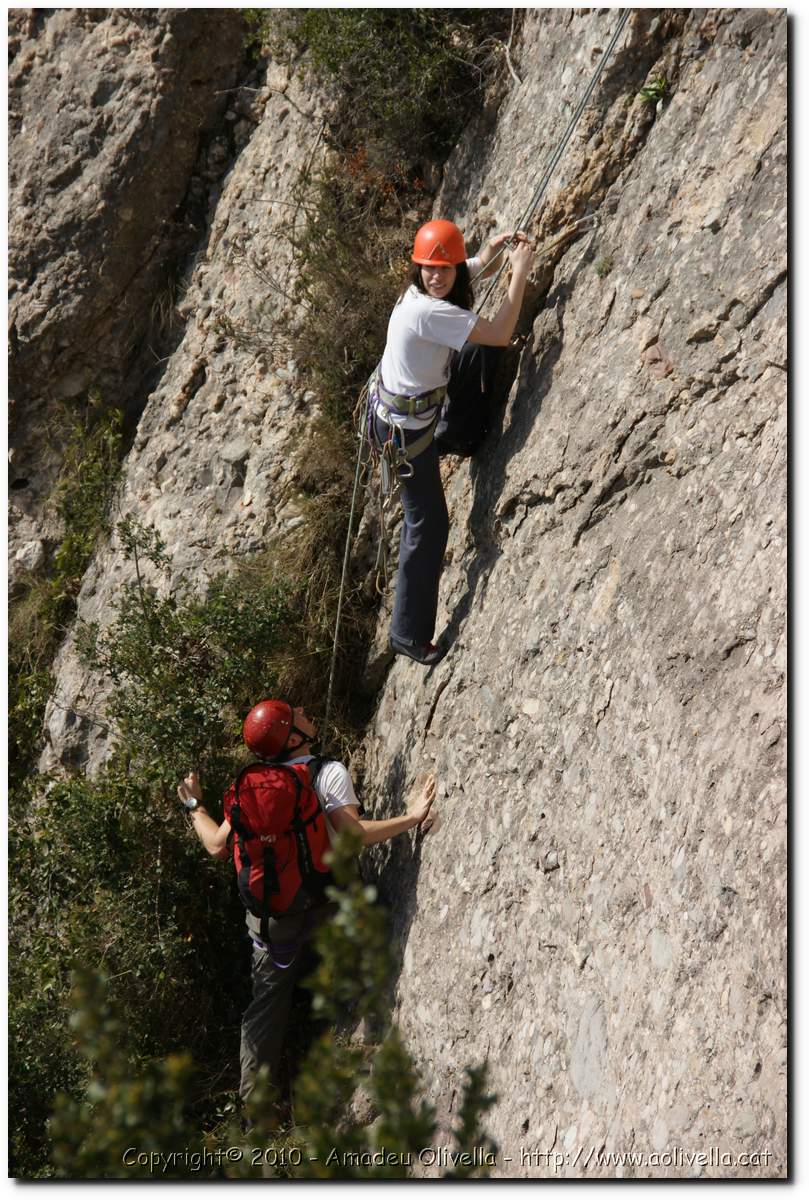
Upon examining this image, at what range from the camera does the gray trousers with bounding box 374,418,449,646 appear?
5793 millimetres

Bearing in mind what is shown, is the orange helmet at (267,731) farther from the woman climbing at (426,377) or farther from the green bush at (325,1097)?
the green bush at (325,1097)

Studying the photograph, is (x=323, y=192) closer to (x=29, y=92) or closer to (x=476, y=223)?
(x=476, y=223)

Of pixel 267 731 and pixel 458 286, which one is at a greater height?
pixel 458 286

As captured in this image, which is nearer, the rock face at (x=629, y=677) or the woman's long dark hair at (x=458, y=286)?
the rock face at (x=629, y=677)

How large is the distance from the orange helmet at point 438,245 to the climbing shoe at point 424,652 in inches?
85.4

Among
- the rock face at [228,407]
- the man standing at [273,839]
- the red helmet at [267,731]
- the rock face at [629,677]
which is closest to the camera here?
the rock face at [629,677]

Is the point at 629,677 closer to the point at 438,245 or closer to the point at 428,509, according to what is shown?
the point at 428,509

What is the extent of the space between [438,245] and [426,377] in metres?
0.67

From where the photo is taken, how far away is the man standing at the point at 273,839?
552 centimetres

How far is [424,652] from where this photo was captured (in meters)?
6.08

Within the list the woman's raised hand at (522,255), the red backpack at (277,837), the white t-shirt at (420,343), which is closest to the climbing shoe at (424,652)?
the red backpack at (277,837)

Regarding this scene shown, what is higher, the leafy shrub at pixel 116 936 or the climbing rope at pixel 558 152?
the climbing rope at pixel 558 152

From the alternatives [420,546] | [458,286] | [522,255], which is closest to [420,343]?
[458,286]

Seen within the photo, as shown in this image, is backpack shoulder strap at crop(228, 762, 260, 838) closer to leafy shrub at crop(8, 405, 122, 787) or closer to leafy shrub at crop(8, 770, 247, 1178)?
leafy shrub at crop(8, 770, 247, 1178)
